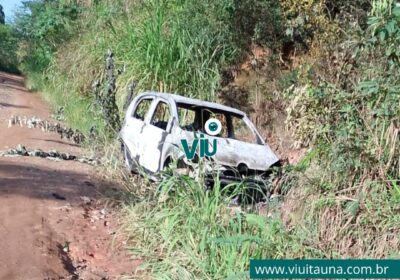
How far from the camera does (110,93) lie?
10.7 meters

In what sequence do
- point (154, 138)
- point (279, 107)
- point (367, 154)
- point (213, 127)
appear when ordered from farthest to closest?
1. point (279, 107)
2. point (213, 127)
3. point (154, 138)
4. point (367, 154)

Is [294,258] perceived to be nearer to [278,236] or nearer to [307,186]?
[278,236]

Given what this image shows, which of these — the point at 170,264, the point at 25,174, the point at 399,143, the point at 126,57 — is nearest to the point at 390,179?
the point at 399,143

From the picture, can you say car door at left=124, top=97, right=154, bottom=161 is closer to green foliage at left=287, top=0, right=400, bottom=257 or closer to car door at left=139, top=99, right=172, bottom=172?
car door at left=139, top=99, right=172, bottom=172

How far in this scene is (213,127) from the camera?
29.1 feet

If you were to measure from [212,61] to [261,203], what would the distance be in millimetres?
6481

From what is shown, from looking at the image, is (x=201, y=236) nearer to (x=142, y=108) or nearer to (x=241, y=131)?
(x=241, y=131)

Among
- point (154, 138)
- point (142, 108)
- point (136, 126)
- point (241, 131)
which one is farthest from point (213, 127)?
point (142, 108)

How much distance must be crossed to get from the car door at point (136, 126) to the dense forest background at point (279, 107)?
788mm

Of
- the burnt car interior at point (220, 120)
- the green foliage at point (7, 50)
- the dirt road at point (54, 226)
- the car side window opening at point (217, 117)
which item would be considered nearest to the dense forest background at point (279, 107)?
the dirt road at point (54, 226)

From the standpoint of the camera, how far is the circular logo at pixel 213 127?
28.8ft

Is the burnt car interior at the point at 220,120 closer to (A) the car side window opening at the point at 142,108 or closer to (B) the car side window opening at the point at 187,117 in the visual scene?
(B) the car side window opening at the point at 187,117

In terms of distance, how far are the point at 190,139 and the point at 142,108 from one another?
2351mm

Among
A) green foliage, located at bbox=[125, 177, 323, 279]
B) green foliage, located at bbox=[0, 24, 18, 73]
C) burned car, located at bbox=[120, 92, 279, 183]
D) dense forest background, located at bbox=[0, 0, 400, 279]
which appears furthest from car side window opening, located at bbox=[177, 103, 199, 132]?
green foliage, located at bbox=[0, 24, 18, 73]
